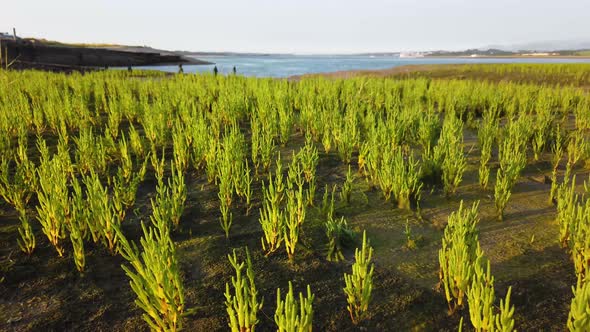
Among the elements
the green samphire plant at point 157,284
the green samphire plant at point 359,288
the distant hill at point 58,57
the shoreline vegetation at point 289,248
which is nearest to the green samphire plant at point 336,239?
the shoreline vegetation at point 289,248

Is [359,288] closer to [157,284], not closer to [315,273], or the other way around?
[315,273]

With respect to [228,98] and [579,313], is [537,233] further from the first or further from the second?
[228,98]

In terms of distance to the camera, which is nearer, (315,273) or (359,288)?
(359,288)

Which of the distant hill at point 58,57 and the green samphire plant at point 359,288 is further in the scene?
the distant hill at point 58,57

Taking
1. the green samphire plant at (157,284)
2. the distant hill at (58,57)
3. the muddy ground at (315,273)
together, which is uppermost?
the distant hill at (58,57)

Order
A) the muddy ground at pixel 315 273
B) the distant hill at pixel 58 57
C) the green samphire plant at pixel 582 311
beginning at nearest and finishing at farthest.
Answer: the green samphire plant at pixel 582 311 → the muddy ground at pixel 315 273 → the distant hill at pixel 58 57

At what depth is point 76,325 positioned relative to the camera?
1990 mm

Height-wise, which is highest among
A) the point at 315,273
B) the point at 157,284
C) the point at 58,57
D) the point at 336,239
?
the point at 58,57

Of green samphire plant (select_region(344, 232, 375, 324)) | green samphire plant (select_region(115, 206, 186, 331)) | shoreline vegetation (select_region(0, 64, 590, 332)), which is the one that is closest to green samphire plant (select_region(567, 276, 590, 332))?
shoreline vegetation (select_region(0, 64, 590, 332))

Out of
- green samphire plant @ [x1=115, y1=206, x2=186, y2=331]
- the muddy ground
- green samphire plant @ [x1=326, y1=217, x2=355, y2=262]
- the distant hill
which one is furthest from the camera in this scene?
the distant hill

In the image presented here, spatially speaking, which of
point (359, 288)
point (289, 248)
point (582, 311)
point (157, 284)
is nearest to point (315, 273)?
point (289, 248)

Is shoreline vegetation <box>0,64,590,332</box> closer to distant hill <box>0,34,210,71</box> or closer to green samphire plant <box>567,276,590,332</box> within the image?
green samphire plant <box>567,276,590,332</box>

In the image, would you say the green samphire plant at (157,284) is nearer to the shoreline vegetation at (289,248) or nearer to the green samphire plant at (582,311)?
the shoreline vegetation at (289,248)

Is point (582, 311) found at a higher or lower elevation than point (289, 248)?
higher
